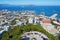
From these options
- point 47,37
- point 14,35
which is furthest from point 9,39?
point 47,37

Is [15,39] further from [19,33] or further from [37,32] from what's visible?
[37,32]

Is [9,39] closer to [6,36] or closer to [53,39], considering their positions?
[6,36]

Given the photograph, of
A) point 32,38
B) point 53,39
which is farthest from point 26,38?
point 53,39

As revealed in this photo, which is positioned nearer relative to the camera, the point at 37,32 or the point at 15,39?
the point at 15,39

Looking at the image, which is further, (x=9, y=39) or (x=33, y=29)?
(x=33, y=29)

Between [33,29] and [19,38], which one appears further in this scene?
[33,29]

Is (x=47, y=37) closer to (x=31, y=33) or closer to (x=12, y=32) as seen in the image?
(x=31, y=33)

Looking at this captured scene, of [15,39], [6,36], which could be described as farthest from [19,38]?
[6,36]
